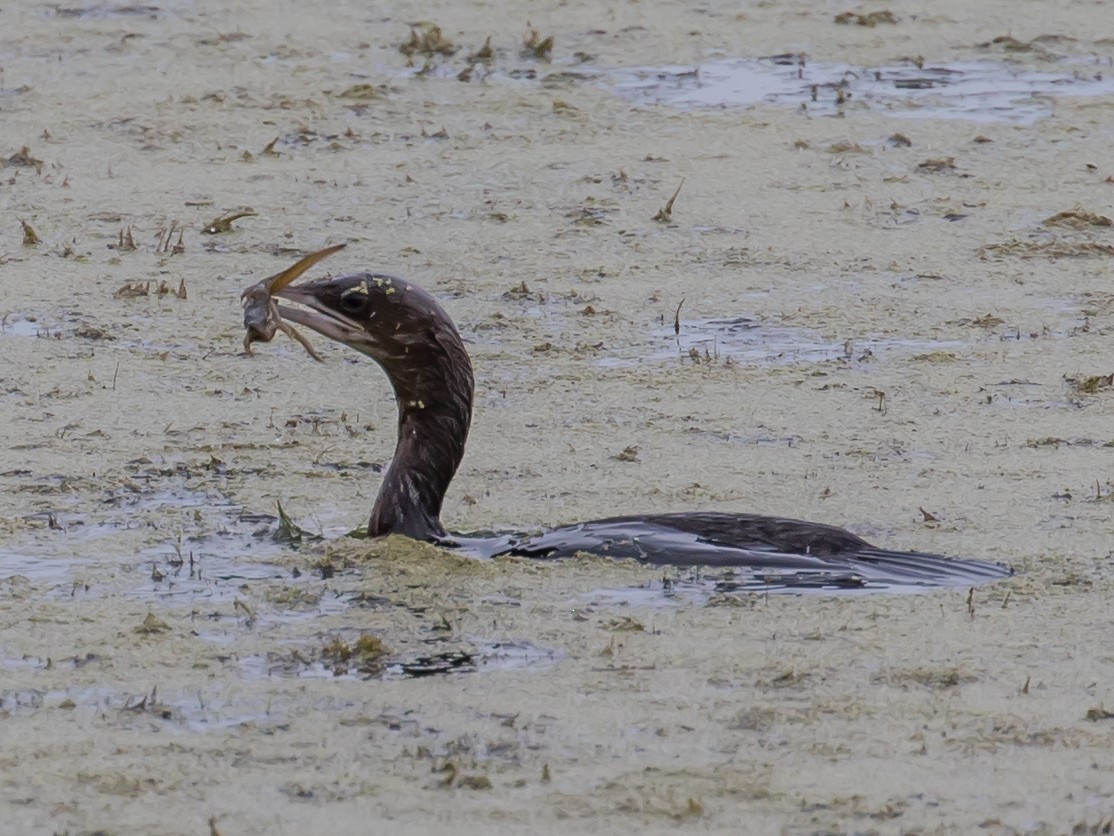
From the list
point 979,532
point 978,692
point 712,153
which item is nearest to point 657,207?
point 712,153

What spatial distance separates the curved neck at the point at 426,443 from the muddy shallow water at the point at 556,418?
170 millimetres

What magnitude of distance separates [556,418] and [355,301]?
169 cm

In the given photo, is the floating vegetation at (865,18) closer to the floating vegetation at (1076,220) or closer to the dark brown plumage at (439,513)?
the floating vegetation at (1076,220)

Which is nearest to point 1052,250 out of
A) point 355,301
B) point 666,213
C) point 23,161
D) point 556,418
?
point 666,213

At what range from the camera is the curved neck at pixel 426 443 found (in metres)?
6.41

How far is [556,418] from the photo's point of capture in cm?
790

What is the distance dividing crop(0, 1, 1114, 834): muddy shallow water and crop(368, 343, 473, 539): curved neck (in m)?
0.17

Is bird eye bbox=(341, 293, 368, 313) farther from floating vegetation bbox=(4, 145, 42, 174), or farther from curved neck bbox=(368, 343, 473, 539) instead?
floating vegetation bbox=(4, 145, 42, 174)

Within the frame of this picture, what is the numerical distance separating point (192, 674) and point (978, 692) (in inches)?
74.1

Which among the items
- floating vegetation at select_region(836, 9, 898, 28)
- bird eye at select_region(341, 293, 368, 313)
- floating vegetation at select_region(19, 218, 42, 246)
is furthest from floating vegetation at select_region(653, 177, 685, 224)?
floating vegetation at select_region(836, 9, 898, 28)

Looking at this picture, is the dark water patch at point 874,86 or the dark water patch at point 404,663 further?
the dark water patch at point 874,86

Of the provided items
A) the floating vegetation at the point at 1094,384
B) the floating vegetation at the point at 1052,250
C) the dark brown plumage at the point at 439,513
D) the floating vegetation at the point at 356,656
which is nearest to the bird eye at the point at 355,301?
the dark brown plumage at the point at 439,513

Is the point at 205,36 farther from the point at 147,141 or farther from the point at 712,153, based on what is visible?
the point at 712,153

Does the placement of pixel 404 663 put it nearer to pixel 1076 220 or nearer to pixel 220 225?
pixel 220 225
